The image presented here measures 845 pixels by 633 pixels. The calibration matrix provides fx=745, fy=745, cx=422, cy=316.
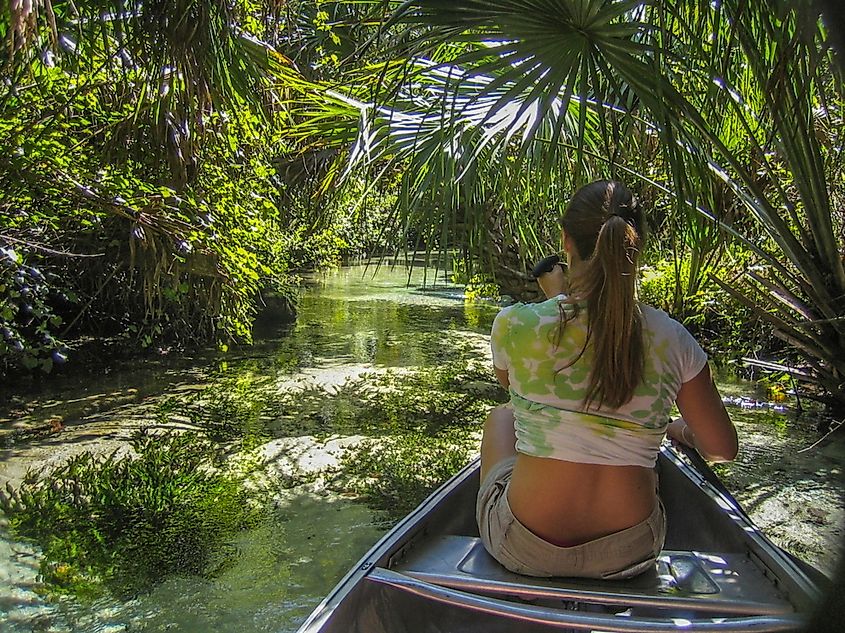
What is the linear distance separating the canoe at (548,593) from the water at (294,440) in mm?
964

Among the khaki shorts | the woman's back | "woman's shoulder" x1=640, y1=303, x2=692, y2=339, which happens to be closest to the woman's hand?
the khaki shorts

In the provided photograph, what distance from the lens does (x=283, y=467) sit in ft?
14.9

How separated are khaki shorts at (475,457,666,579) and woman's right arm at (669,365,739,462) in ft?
0.73

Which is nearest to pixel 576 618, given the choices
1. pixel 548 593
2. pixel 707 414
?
pixel 548 593

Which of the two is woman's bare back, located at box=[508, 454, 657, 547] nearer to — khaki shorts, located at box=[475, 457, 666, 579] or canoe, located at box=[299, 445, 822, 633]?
khaki shorts, located at box=[475, 457, 666, 579]

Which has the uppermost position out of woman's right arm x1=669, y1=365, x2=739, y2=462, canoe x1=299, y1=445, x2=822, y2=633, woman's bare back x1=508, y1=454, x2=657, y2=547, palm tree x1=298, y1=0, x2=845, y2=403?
palm tree x1=298, y1=0, x2=845, y2=403

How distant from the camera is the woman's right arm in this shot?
181 cm

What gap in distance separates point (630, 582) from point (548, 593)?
27cm

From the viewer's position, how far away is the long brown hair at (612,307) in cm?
168

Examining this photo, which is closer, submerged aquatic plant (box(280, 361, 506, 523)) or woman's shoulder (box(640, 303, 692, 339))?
woman's shoulder (box(640, 303, 692, 339))

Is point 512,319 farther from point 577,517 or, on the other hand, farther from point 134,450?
point 134,450

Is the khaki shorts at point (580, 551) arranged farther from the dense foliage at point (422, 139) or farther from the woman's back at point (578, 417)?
the dense foliage at point (422, 139)

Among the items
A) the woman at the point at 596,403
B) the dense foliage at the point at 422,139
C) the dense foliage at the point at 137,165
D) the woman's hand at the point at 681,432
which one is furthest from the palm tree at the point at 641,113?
the woman's hand at the point at 681,432

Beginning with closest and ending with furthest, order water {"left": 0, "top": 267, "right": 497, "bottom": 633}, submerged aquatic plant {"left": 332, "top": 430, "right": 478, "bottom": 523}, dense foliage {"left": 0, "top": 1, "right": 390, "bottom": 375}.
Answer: water {"left": 0, "top": 267, "right": 497, "bottom": 633} < dense foliage {"left": 0, "top": 1, "right": 390, "bottom": 375} < submerged aquatic plant {"left": 332, "top": 430, "right": 478, "bottom": 523}
